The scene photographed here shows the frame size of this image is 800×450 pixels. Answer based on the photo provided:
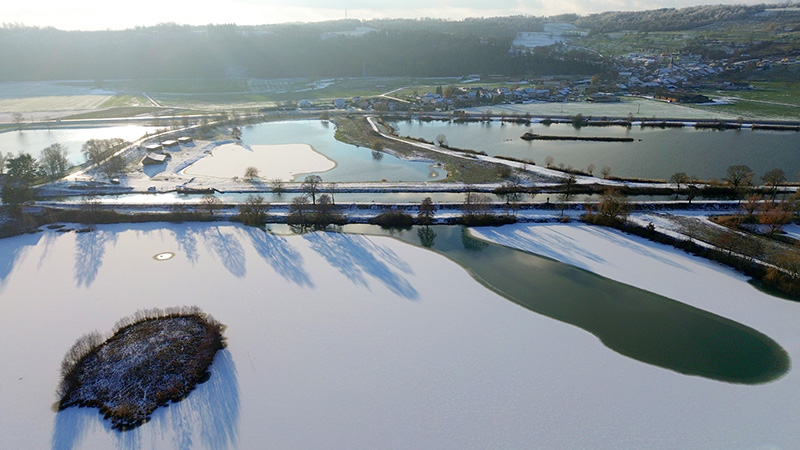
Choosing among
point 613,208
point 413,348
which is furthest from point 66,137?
point 613,208

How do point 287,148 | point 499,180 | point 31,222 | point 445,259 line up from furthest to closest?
1. point 287,148
2. point 499,180
3. point 31,222
4. point 445,259

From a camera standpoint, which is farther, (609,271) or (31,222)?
(31,222)

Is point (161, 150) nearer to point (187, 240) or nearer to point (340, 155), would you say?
point (340, 155)

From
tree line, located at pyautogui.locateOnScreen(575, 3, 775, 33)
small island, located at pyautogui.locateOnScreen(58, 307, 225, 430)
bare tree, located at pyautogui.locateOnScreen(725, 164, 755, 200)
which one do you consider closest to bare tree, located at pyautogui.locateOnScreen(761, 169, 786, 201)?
bare tree, located at pyautogui.locateOnScreen(725, 164, 755, 200)

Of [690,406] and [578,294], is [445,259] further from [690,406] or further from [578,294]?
[690,406]

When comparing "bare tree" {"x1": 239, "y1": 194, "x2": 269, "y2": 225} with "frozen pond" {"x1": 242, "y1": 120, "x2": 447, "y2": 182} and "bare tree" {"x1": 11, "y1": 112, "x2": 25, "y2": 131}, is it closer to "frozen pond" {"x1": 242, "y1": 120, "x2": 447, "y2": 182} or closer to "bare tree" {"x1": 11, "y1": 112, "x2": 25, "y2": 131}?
"frozen pond" {"x1": 242, "y1": 120, "x2": 447, "y2": 182}

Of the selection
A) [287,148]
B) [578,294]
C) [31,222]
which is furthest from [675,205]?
[31,222]
